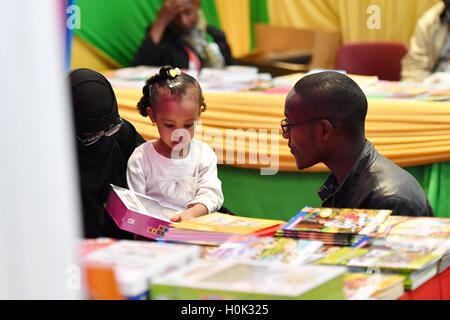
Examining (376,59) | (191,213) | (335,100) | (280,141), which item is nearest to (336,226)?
(335,100)

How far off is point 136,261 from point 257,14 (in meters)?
5.96

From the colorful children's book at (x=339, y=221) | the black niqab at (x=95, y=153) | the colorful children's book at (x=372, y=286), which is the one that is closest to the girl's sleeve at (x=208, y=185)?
the black niqab at (x=95, y=153)

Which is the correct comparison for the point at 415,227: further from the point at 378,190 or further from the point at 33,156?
the point at 33,156

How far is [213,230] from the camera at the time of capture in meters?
2.04

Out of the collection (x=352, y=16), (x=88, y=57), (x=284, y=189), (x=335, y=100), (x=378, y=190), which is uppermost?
(x=352, y=16)

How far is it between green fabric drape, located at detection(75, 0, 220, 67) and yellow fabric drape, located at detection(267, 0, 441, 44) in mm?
1461

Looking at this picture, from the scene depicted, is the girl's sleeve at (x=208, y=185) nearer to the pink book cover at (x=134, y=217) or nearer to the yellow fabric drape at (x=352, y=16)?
the pink book cover at (x=134, y=217)

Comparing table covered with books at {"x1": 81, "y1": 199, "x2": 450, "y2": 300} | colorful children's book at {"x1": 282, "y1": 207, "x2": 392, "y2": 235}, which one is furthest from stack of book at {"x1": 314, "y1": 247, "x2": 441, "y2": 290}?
colorful children's book at {"x1": 282, "y1": 207, "x2": 392, "y2": 235}

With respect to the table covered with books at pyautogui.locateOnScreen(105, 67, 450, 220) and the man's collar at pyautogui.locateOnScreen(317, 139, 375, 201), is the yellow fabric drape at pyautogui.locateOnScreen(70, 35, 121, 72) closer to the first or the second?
the table covered with books at pyautogui.locateOnScreen(105, 67, 450, 220)

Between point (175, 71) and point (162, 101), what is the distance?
13 centimetres

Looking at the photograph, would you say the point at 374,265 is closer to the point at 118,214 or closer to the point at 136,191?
the point at 118,214

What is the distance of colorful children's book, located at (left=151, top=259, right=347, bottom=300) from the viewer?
1.52 m

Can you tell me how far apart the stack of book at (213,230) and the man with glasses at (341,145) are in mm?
356
